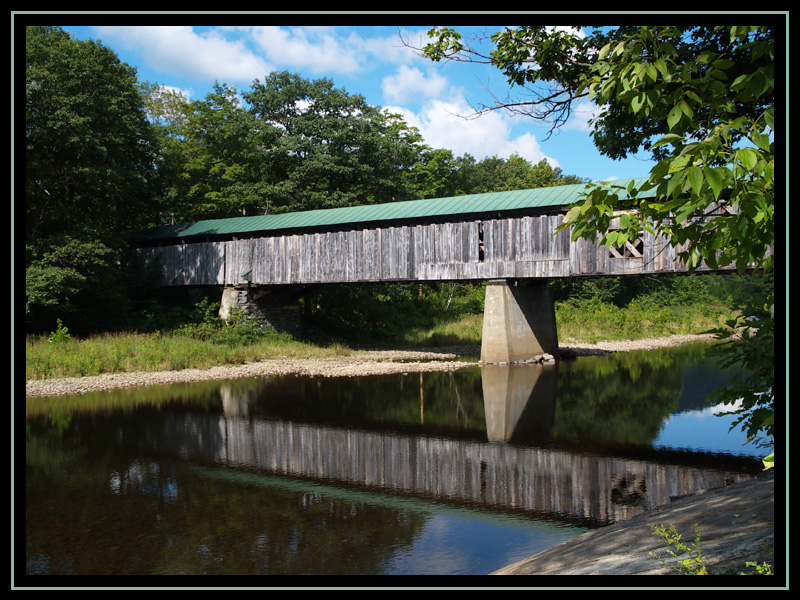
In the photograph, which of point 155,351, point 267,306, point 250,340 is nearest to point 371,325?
point 267,306

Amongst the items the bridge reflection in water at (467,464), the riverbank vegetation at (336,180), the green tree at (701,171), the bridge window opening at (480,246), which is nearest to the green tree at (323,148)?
the riverbank vegetation at (336,180)

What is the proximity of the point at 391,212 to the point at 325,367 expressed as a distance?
5605 millimetres

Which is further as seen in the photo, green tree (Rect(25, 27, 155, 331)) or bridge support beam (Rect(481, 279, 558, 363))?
green tree (Rect(25, 27, 155, 331))

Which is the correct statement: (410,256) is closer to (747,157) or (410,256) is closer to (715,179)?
(747,157)

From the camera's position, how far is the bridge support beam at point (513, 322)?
1933cm

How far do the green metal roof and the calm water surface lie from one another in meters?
5.90

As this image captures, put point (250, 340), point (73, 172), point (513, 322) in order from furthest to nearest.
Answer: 1. point (250, 340)
2. point (73, 172)
3. point (513, 322)

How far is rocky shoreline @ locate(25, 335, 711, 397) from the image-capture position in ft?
52.5

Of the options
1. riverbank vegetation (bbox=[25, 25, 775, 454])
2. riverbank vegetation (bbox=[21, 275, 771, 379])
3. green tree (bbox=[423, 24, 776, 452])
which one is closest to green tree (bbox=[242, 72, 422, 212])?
riverbank vegetation (bbox=[25, 25, 775, 454])

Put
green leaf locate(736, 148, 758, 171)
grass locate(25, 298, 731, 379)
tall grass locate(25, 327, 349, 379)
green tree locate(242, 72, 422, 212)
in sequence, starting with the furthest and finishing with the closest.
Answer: green tree locate(242, 72, 422, 212), grass locate(25, 298, 731, 379), tall grass locate(25, 327, 349, 379), green leaf locate(736, 148, 758, 171)

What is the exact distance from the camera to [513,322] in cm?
1955

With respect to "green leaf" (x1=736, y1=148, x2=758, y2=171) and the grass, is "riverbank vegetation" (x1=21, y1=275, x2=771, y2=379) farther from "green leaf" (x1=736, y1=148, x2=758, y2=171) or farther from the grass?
"green leaf" (x1=736, y1=148, x2=758, y2=171)

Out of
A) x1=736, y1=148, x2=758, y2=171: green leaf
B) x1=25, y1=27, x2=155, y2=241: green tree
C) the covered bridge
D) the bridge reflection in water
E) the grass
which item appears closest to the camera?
x1=736, y1=148, x2=758, y2=171: green leaf
